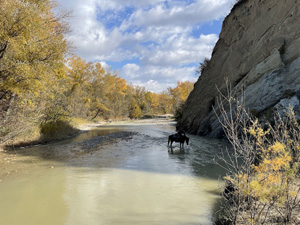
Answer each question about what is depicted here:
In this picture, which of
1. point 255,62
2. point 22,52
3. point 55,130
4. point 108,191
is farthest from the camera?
point 55,130

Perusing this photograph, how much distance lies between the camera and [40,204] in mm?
5773

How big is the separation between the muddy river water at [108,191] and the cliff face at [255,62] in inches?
258

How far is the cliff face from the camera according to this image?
44.0 ft

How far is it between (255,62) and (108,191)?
50.1ft

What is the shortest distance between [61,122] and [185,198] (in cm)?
1757

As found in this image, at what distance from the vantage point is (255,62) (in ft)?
56.3

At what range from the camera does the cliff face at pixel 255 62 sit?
13.4 m

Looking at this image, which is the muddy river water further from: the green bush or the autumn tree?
the green bush

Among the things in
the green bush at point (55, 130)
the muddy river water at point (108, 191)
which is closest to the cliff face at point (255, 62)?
the muddy river water at point (108, 191)

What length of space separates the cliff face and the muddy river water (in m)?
6.56

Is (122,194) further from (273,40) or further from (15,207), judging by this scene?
(273,40)

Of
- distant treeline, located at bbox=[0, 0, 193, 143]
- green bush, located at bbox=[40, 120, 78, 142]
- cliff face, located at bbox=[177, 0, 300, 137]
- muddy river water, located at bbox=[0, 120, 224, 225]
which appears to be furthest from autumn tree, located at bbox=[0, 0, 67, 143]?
cliff face, located at bbox=[177, 0, 300, 137]

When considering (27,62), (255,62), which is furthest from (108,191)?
(255,62)

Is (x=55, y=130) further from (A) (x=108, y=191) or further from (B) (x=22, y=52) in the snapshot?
(A) (x=108, y=191)
